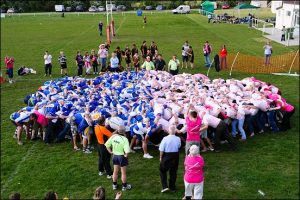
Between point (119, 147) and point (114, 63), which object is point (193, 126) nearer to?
point (119, 147)

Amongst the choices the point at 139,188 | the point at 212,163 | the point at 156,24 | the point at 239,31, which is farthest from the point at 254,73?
the point at 156,24

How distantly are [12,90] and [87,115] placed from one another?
9.67m

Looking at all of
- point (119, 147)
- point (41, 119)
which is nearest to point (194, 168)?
point (119, 147)

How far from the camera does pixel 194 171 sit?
796 centimetres

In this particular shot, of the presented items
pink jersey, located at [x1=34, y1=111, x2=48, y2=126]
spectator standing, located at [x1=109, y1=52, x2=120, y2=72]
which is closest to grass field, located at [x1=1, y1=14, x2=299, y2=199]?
pink jersey, located at [x1=34, y1=111, x2=48, y2=126]

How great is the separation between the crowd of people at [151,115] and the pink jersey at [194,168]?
82 cm

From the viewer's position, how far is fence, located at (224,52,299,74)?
69.5 ft

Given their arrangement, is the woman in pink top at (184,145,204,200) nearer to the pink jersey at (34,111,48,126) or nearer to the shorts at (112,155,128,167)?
the shorts at (112,155,128,167)

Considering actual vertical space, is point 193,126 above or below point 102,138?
above

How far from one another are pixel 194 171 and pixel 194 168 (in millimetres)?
75

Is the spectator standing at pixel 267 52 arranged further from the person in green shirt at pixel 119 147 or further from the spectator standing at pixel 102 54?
the person in green shirt at pixel 119 147

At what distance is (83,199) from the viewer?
9031 millimetres

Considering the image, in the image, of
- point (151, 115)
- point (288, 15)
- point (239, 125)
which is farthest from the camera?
point (288, 15)

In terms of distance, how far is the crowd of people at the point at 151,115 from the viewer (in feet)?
32.2
